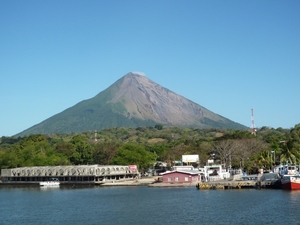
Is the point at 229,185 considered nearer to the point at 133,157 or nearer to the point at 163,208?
the point at 163,208

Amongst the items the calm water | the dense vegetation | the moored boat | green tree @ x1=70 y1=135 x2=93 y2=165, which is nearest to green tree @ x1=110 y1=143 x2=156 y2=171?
the dense vegetation

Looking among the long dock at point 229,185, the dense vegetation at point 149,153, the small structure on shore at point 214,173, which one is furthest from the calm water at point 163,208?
the dense vegetation at point 149,153

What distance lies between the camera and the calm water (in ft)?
94.9

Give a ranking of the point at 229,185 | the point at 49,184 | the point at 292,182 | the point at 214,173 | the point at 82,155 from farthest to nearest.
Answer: the point at 82,155
the point at 49,184
the point at 214,173
the point at 229,185
the point at 292,182

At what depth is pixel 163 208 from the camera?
33.6 m

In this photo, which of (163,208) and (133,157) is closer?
(163,208)

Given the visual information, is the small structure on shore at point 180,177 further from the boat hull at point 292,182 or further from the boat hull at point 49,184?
the boat hull at point 49,184

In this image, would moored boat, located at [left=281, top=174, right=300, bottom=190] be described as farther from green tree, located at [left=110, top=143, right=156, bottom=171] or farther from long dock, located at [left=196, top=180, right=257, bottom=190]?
green tree, located at [left=110, top=143, right=156, bottom=171]

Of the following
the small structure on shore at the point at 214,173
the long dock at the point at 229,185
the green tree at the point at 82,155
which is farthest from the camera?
the green tree at the point at 82,155

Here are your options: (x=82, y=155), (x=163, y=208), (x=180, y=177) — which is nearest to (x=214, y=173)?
(x=180, y=177)

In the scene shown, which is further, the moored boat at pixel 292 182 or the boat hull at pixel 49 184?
the boat hull at pixel 49 184

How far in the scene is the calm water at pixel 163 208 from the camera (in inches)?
1139

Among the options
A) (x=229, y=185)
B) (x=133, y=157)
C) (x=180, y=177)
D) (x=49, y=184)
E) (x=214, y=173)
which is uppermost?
(x=133, y=157)

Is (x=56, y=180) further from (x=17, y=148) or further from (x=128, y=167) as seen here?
(x=17, y=148)
